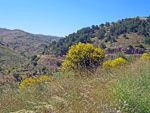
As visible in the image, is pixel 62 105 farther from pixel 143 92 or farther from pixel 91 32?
pixel 91 32

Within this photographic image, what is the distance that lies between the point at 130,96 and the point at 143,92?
466mm

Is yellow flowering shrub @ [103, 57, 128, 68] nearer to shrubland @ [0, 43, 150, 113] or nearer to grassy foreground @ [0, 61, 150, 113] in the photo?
shrubland @ [0, 43, 150, 113]

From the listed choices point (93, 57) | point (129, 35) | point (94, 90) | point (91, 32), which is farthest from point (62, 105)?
point (91, 32)

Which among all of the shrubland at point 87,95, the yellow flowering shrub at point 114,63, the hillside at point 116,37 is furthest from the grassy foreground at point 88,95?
the hillside at point 116,37

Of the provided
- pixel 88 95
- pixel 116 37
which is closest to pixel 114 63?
pixel 88 95

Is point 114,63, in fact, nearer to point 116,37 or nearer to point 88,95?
point 88,95

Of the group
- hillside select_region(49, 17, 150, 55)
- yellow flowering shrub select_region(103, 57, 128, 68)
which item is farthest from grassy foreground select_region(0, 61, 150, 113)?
hillside select_region(49, 17, 150, 55)

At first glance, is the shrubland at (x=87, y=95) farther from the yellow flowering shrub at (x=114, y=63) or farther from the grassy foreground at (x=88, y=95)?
the yellow flowering shrub at (x=114, y=63)

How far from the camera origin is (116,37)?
111 meters

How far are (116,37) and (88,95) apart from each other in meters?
105

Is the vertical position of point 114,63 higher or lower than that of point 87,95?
lower

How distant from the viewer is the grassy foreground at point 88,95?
6.20m

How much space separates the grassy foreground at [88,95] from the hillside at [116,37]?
86.6 metres

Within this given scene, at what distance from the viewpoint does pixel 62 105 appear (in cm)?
690
